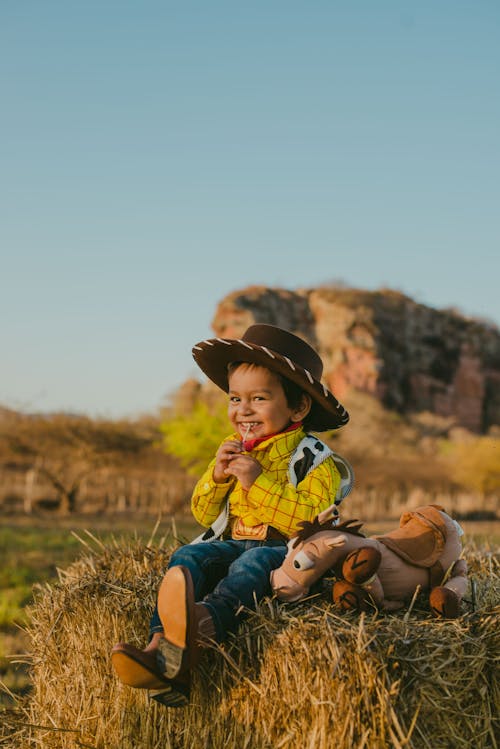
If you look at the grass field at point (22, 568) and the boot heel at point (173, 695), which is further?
the grass field at point (22, 568)

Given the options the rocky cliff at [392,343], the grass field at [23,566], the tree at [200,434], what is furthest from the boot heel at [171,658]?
the rocky cliff at [392,343]

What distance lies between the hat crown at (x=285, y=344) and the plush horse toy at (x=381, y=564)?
2.93 feet

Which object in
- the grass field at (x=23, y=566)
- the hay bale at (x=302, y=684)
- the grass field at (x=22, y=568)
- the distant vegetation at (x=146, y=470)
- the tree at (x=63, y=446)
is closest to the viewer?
Answer: the hay bale at (x=302, y=684)

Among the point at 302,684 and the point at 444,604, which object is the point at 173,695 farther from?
the point at 444,604

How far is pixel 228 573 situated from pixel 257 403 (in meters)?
0.86

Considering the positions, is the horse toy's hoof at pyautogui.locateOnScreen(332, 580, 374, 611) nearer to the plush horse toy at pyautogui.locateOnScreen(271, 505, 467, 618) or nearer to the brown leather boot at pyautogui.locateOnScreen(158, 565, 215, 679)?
the plush horse toy at pyautogui.locateOnScreen(271, 505, 467, 618)

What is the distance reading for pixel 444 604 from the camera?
326cm

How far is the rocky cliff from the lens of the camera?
55312 millimetres

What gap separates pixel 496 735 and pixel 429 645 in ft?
1.77

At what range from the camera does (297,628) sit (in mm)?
2994

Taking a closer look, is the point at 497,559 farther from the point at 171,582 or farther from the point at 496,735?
the point at 171,582

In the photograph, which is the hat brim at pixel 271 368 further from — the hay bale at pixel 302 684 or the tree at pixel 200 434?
the tree at pixel 200 434

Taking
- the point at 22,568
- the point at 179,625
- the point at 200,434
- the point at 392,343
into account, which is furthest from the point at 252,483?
the point at 392,343

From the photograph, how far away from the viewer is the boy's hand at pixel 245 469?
362 centimetres
